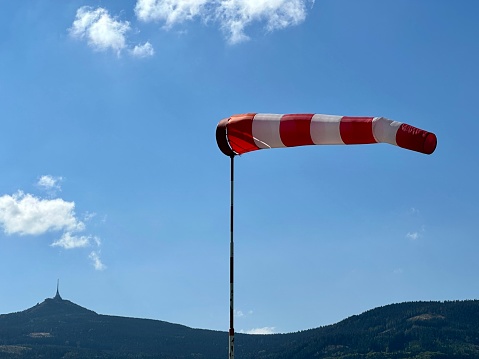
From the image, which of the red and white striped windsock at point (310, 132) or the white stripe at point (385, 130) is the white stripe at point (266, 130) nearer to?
the red and white striped windsock at point (310, 132)

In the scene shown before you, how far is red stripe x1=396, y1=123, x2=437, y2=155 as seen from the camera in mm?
18312

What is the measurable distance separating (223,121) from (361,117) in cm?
539

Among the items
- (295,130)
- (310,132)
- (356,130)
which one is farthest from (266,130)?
(356,130)

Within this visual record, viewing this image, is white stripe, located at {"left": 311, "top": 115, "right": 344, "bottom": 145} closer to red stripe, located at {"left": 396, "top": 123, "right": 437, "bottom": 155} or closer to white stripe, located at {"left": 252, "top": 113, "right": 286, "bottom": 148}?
white stripe, located at {"left": 252, "top": 113, "right": 286, "bottom": 148}

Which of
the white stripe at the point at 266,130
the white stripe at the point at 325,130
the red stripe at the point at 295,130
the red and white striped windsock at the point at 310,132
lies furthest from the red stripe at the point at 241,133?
the white stripe at the point at 325,130

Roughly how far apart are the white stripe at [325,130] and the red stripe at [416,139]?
2222 millimetres

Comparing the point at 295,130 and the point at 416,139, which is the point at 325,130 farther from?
the point at 416,139

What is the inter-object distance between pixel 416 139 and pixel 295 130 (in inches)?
165

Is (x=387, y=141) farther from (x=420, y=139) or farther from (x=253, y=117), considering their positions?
(x=253, y=117)

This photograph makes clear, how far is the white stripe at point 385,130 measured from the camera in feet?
61.6

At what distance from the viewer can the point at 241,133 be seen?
23.5 meters

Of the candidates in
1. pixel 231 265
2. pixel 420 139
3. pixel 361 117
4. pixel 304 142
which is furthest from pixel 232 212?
pixel 420 139

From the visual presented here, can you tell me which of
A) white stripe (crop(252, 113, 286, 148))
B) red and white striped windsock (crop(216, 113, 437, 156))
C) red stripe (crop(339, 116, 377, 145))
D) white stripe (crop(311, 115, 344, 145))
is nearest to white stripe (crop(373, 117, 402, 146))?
red and white striped windsock (crop(216, 113, 437, 156))

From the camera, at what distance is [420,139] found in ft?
60.1
